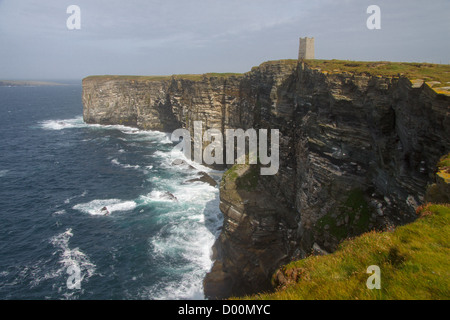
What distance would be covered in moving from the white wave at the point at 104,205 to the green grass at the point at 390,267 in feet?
135

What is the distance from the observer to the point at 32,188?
2135 inches

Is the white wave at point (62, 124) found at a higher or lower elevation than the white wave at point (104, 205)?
higher

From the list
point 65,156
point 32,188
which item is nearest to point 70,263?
point 32,188

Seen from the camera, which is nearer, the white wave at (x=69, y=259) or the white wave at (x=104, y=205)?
the white wave at (x=69, y=259)

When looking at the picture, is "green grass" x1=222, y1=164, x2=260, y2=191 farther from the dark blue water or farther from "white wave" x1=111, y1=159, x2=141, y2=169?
"white wave" x1=111, y1=159, x2=141, y2=169

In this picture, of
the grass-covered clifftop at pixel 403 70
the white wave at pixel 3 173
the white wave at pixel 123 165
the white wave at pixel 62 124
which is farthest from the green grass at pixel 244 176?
the white wave at pixel 62 124

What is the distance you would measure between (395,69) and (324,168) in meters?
10.1

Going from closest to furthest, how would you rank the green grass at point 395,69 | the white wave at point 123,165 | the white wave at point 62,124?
the green grass at point 395,69, the white wave at point 123,165, the white wave at point 62,124

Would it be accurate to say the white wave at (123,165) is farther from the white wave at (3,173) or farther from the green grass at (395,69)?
the green grass at (395,69)

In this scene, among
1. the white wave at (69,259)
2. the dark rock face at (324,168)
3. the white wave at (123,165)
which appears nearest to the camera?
the dark rock face at (324,168)

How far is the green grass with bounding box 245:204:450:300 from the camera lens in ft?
28.8

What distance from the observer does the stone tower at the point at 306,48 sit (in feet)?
128
